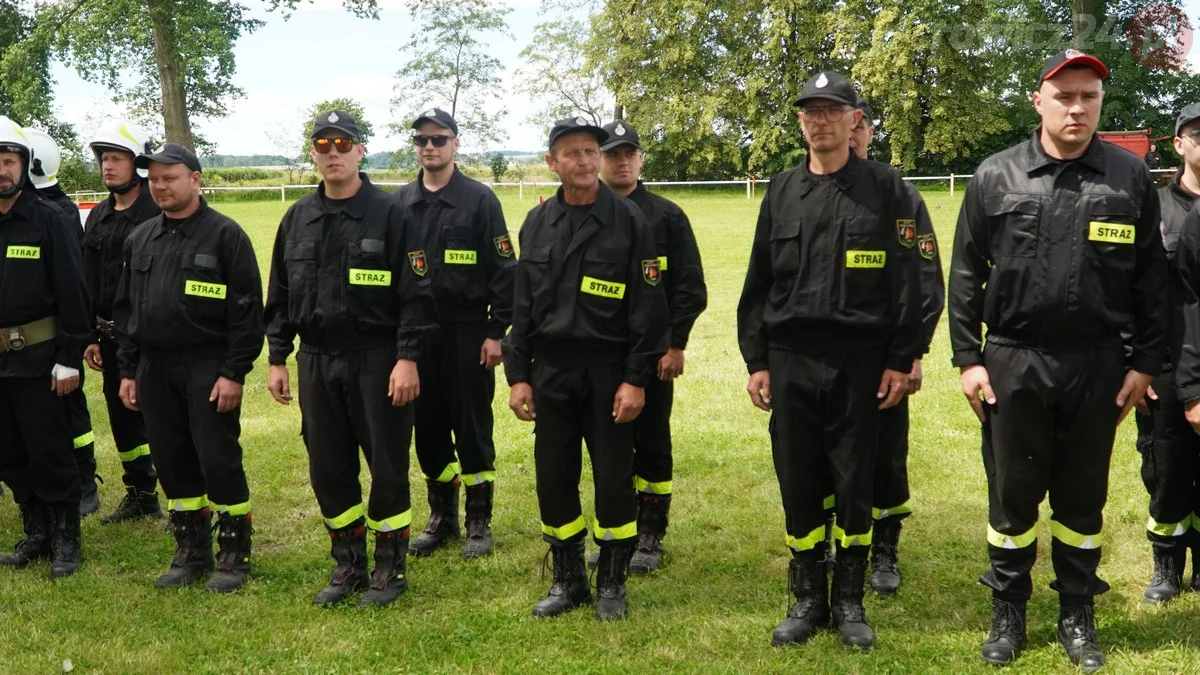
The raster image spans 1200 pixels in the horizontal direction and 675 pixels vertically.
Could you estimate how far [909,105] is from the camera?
42469 millimetres

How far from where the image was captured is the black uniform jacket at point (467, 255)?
630 centimetres

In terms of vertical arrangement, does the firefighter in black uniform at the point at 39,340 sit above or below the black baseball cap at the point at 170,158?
below

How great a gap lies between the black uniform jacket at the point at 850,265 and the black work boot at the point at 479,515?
2522 mm

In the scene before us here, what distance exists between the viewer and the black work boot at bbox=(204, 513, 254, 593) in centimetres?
590

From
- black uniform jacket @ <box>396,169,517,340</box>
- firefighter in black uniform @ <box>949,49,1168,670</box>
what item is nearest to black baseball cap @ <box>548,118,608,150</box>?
black uniform jacket @ <box>396,169,517,340</box>

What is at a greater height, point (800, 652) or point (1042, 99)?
point (1042, 99)

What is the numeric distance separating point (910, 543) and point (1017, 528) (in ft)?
5.71

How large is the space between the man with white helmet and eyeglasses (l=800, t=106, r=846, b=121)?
16.1 ft

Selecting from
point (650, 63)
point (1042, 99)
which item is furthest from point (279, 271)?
point (650, 63)

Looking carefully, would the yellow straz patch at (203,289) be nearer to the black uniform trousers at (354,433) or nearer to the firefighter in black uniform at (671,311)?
the black uniform trousers at (354,433)

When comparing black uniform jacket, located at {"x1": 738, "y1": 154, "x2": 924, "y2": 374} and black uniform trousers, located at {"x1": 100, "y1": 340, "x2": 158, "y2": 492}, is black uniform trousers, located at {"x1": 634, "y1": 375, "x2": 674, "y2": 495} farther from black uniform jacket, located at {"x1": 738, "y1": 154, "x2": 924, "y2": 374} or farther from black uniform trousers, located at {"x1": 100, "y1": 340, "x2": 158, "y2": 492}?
black uniform trousers, located at {"x1": 100, "y1": 340, "x2": 158, "y2": 492}

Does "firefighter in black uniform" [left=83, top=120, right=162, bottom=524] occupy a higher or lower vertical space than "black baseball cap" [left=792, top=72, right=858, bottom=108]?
lower

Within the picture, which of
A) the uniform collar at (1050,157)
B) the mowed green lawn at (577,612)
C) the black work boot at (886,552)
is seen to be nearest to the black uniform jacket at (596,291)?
the mowed green lawn at (577,612)

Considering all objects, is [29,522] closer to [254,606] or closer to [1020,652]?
[254,606]
